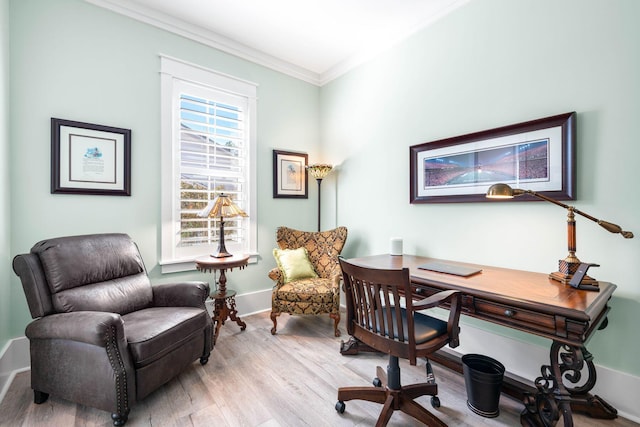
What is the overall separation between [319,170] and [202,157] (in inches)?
52.4

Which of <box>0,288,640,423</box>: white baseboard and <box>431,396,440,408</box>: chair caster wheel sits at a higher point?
<box>0,288,640,423</box>: white baseboard

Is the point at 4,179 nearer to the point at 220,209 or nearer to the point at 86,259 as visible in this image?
the point at 86,259

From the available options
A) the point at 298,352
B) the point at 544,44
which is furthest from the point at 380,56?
the point at 298,352

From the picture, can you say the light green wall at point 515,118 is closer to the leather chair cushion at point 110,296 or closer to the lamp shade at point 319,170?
the lamp shade at point 319,170

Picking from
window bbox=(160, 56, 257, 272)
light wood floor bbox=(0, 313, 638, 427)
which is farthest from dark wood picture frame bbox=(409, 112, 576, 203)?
window bbox=(160, 56, 257, 272)

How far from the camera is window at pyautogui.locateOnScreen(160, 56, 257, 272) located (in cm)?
279

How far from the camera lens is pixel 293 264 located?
3.06 metres

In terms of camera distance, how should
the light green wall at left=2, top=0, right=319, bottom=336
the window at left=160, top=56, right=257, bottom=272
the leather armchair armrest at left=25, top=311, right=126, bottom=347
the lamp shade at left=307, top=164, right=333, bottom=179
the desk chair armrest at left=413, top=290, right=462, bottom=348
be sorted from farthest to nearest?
the lamp shade at left=307, top=164, right=333, bottom=179
the window at left=160, top=56, right=257, bottom=272
the light green wall at left=2, top=0, right=319, bottom=336
the leather armchair armrest at left=25, top=311, right=126, bottom=347
the desk chair armrest at left=413, top=290, right=462, bottom=348

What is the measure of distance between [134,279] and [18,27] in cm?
206

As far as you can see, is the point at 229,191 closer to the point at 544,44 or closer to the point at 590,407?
the point at 544,44

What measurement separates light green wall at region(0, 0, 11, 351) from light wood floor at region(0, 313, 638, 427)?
0.51 m

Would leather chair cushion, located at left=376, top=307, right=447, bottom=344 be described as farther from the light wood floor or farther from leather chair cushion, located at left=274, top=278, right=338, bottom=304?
leather chair cushion, located at left=274, top=278, right=338, bottom=304

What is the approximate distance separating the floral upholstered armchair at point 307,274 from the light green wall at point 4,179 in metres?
1.93

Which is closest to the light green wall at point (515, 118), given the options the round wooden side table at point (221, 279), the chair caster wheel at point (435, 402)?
the chair caster wheel at point (435, 402)
